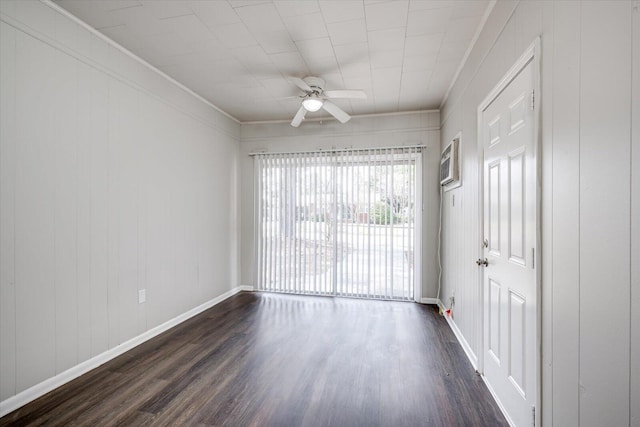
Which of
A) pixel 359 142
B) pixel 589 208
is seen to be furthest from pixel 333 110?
pixel 589 208

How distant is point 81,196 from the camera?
7.39 ft

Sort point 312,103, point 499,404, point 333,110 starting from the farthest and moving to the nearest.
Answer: point 333,110, point 312,103, point 499,404

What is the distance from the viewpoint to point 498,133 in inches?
75.7

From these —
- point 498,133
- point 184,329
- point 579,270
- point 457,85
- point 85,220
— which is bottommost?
point 184,329

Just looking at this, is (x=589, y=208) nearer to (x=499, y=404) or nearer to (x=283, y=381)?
(x=499, y=404)

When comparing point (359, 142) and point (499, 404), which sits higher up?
point (359, 142)

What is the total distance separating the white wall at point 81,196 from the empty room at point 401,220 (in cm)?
1

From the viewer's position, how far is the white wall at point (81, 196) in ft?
6.05

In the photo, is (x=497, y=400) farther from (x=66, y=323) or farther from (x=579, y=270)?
(x=66, y=323)

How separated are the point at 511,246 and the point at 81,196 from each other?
3050 millimetres

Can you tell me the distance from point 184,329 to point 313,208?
2307 mm

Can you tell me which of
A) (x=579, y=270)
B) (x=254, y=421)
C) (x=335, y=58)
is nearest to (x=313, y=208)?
(x=335, y=58)

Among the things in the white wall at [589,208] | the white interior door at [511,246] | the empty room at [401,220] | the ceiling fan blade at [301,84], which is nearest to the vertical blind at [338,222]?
the empty room at [401,220]

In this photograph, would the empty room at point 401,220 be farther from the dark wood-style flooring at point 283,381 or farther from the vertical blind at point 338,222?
the vertical blind at point 338,222
